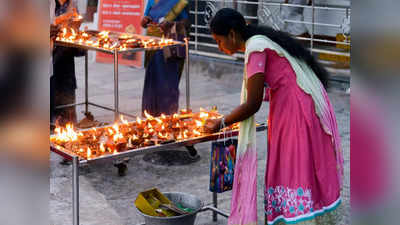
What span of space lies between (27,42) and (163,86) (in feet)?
18.9

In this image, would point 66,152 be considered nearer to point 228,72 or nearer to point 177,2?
point 177,2

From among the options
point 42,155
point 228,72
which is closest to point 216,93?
point 228,72

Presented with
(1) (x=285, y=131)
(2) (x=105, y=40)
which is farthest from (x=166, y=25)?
(1) (x=285, y=131)

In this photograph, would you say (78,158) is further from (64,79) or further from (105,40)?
(64,79)

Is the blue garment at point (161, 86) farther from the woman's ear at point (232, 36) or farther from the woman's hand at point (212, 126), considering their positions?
the woman's ear at point (232, 36)

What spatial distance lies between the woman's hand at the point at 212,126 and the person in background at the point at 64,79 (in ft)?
12.0

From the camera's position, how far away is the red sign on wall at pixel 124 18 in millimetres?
10297

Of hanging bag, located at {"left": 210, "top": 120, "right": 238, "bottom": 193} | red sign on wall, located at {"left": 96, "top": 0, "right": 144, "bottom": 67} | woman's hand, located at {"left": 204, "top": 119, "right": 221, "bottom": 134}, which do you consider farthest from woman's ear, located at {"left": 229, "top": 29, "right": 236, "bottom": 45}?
red sign on wall, located at {"left": 96, "top": 0, "right": 144, "bottom": 67}

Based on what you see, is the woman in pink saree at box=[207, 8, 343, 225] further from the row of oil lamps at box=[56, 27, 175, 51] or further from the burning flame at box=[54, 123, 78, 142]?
the row of oil lamps at box=[56, 27, 175, 51]

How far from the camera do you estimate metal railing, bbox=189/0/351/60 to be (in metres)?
9.25

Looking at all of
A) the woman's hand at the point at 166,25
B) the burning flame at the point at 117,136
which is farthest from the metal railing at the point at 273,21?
the burning flame at the point at 117,136

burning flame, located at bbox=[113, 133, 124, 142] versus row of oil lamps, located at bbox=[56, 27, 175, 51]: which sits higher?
row of oil lamps, located at bbox=[56, 27, 175, 51]

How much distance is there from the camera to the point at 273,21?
10188 mm

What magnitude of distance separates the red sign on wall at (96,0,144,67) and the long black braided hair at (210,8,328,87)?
713 cm
